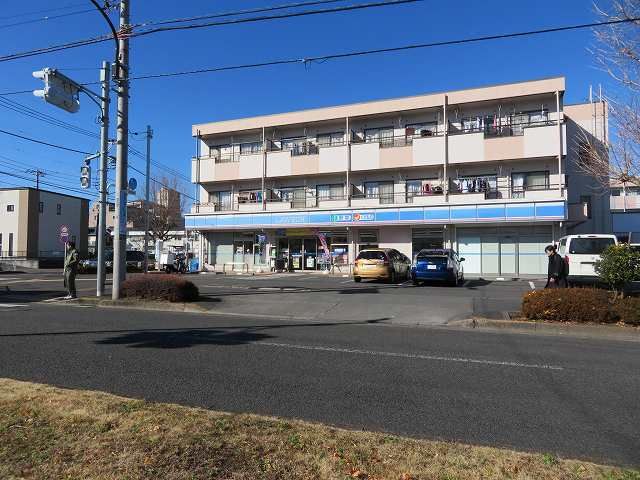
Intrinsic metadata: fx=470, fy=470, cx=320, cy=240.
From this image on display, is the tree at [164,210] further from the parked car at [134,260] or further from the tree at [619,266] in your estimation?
the tree at [619,266]

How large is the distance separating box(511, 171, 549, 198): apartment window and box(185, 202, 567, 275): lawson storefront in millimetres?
2105

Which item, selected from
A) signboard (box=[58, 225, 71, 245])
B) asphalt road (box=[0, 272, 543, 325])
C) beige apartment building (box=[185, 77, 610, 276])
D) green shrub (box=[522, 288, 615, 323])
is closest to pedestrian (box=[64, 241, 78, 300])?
asphalt road (box=[0, 272, 543, 325])

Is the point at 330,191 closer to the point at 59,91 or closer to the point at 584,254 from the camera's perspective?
the point at 584,254

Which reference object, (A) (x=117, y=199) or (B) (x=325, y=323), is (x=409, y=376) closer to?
(B) (x=325, y=323)

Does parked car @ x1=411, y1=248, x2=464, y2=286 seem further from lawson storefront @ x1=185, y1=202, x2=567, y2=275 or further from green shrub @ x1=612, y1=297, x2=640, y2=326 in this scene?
green shrub @ x1=612, y1=297, x2=640, y2=326

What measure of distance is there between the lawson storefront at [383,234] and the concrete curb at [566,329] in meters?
16.3

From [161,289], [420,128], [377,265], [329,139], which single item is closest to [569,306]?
[161,289]

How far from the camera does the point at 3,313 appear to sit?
11.4 metres

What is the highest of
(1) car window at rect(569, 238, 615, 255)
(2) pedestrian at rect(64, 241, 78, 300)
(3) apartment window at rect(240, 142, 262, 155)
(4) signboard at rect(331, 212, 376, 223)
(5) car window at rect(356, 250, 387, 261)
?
(3) apartment window at rect(240, 142, 262, 155)

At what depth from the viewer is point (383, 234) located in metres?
29.7

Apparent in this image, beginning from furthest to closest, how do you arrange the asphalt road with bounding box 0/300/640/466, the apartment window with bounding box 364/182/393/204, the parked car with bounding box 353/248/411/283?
the apartment window with bounding box 364/182/393/204, the parked car with bounding box 353/248/411/283, the asphalt road with bounding box 0/300/640/466

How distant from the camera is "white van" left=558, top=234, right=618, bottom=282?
16031 millimetres

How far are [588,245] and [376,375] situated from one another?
1329 centimetres

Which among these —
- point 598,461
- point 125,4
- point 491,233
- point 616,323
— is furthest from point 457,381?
point 491,233
